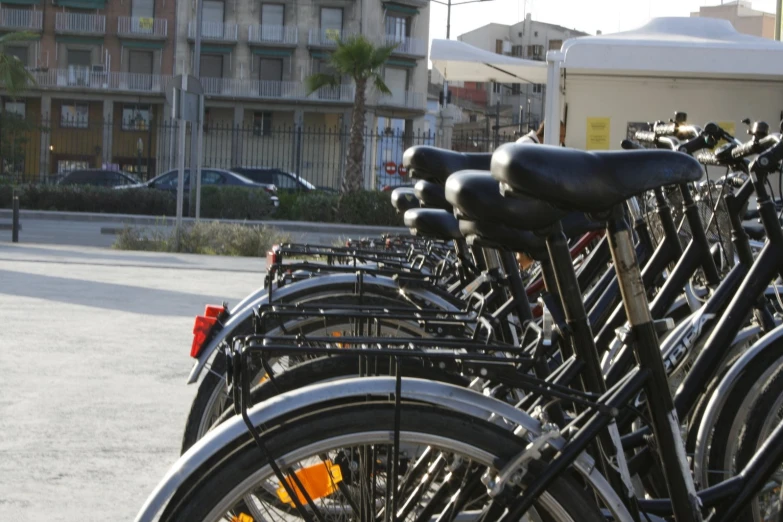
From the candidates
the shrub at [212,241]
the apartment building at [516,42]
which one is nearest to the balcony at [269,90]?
the apartment building at [516,42]

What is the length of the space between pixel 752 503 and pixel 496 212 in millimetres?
996

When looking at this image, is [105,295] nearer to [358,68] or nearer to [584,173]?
[584,173]

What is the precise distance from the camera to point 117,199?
28.4m

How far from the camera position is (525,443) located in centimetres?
231

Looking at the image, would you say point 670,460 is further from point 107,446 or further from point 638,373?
point 107,446

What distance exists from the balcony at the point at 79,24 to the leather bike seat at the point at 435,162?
56.7m

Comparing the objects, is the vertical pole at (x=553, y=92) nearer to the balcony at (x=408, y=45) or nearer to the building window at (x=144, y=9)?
the balcony at (x=408, y=45)

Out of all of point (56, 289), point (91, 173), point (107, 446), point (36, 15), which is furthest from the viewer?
point (36, 15)

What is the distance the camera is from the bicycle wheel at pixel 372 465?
2227 mm

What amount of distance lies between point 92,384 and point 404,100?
55.4 meters

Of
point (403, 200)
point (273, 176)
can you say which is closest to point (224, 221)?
point (273, 176)

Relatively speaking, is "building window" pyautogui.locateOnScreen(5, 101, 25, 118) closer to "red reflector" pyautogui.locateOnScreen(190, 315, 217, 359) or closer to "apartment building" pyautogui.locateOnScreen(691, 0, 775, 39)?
"apartment building" pyautogui.locateOnScreen(691, 0, 775, 39)

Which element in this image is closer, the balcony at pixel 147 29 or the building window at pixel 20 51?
the building window at pixel 20 51

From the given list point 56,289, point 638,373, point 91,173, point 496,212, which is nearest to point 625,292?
point 638,373
